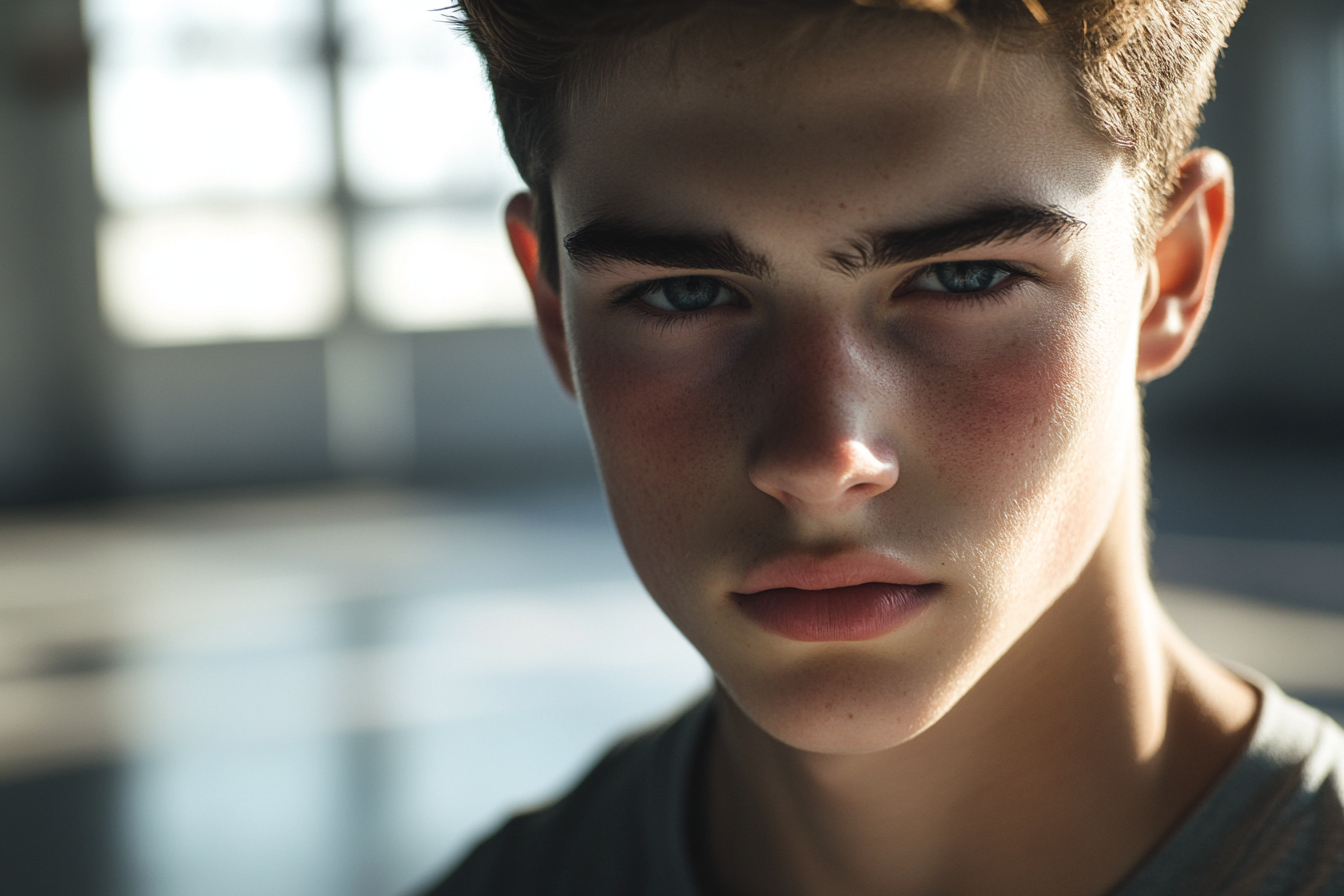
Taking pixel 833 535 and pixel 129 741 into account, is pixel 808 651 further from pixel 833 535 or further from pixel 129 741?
pixel 129 741

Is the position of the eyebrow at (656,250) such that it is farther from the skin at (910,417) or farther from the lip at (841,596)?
the lip at (841,596)

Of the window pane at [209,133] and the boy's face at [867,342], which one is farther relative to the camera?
the window pane at [209,133]

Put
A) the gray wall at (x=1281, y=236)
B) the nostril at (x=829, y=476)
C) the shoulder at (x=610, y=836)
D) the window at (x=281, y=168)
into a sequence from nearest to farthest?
the nostril at (x=829, y=476), the shoulder at (x=610, y=836), the gray wall at (x=1281, y=236), the window at (x=281, y=168)

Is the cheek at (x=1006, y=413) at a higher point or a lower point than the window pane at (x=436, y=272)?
lower

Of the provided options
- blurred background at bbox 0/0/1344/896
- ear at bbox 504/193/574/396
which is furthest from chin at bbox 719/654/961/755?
blurred background at bbox 0/0/1344/896

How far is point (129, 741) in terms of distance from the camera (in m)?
4.62

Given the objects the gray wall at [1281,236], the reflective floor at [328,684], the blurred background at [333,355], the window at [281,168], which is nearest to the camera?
the reflective floor at [328,684]

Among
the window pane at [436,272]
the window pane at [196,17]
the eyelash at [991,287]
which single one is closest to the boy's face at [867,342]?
the eyelash at [991,287]

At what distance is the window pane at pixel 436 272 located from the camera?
10711 mm

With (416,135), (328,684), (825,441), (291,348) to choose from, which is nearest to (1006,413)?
(825,441)

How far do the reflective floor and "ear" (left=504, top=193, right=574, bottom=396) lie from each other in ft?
8.68

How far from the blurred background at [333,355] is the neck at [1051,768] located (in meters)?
4.93

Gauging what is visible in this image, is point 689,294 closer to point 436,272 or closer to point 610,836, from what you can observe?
point 610,836

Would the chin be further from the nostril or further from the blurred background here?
the blurred background
